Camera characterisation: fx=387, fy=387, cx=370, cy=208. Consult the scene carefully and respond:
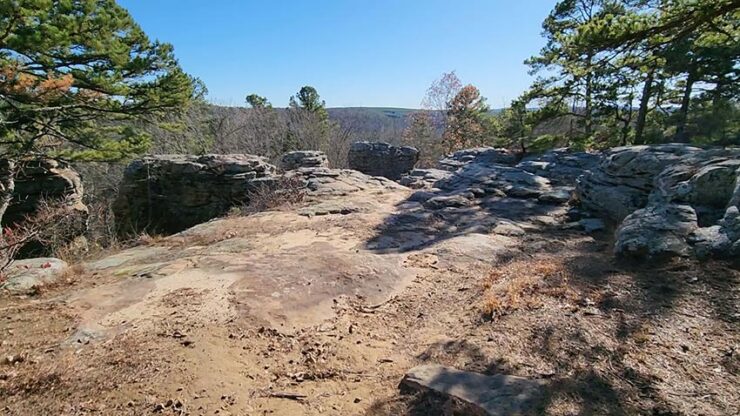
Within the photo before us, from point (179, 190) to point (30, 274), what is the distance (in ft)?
22.9

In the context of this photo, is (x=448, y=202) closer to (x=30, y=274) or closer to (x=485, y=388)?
(x=485, y=388)

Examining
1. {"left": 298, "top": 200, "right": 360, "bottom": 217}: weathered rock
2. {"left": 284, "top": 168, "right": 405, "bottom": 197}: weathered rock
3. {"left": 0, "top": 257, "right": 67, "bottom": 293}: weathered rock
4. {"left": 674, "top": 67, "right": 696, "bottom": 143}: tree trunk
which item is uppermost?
{"left": 674, "top": 67, "right": 696, "bottom": 143}: tree trunk

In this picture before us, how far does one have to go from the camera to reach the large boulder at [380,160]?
15734mm

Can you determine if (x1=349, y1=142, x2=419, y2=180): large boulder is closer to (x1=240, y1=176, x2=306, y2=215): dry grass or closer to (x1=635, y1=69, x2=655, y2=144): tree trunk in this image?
(x1=240, y1=176, x2=306, y2=215): dry grass

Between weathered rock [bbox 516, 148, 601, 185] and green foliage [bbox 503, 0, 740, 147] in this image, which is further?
weathered rock [bbox 516, 148, 601, 185]

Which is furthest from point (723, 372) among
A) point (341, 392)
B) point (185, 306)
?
point (185, 306)

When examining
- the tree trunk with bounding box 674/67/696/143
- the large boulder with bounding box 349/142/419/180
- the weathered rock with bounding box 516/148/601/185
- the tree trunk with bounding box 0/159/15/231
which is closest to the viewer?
the tree trunk with bounding box 0/159/15/231

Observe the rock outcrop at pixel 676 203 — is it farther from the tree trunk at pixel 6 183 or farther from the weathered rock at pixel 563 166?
the tree trunk at pixel 6 183

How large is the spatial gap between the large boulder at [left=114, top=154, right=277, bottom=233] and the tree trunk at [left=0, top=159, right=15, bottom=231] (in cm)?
231

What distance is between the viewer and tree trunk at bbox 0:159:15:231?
26.9ft

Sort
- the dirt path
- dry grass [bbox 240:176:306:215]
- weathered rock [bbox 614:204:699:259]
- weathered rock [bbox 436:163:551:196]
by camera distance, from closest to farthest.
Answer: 1. the dirt path
2. weathered rock [bbox 614:204:699:259]
3. dry grass [bbox 240:176:306:215]
4. weathered rock [bbox 436:163:551:196]

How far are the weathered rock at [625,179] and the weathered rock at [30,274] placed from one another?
23.4 ft

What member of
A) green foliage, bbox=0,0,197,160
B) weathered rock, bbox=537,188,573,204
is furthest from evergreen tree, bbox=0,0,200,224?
weathered rock, bbox=537,188,573,204

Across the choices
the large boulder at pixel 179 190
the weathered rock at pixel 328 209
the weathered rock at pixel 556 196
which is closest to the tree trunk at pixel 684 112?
the weathered rock at pixel 556 196
